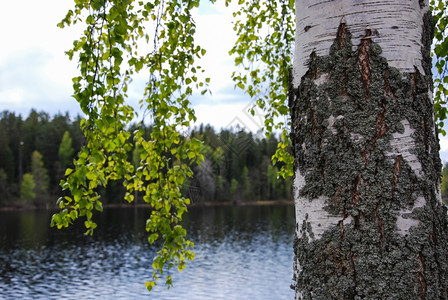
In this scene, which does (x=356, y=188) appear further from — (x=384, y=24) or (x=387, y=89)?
(x=384, y=24)

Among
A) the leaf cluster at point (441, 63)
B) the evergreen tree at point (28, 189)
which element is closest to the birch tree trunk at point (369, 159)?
the leaf cluster at point (441, 63)

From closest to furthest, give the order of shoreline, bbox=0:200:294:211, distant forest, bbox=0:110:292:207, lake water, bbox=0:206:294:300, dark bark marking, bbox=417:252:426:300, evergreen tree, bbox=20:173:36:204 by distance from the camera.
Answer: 1. dark bark marking, bbox=417:252:426:300
2. lake water, bbox=0:206:294:300
3. evergreen tree, bbox=20:173:36:204
4. distant forest, bbox=0:110:292:207
5. shoreline, bbox=0:200:294:211

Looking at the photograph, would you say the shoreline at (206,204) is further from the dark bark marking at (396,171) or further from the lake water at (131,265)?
the dark bark marking at (396,171)

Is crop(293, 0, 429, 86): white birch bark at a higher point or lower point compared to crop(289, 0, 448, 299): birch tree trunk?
higher

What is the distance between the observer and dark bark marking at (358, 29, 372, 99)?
138 centimetres

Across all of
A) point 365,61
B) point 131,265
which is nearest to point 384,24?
point 365,61

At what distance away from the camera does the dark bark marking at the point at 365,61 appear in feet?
4.54

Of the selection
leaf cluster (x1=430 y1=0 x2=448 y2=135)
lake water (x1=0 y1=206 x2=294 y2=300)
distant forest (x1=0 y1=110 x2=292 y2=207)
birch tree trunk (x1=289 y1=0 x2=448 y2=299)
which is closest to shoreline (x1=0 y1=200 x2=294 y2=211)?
distant forest (x1=0 y1=110 x2=292 y2=207)

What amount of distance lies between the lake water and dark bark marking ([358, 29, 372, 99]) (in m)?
16.5

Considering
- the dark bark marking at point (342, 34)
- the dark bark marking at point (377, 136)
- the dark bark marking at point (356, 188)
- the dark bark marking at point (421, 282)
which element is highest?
the dark bark marking at point (342, 34)

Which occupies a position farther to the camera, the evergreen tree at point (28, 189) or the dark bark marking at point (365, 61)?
the evergreen tree at point (28, 189)

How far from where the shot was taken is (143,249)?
27.6 meters

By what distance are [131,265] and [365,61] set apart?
2290cm

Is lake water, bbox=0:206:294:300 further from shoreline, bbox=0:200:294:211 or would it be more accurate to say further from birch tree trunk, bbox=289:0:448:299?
shoreline, bbox=0:200:294:211
